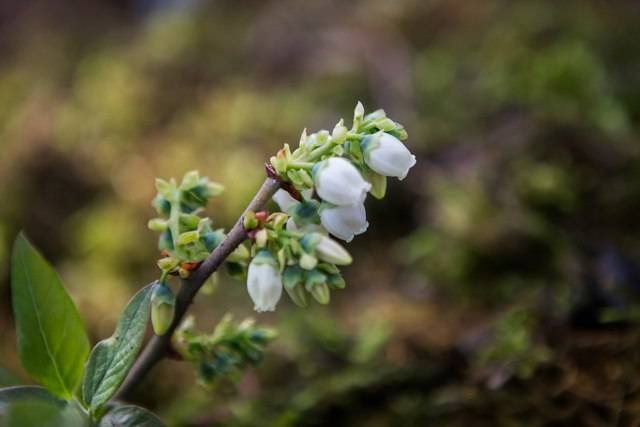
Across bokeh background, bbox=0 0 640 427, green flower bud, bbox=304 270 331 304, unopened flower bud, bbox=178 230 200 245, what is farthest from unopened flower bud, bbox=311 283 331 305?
bokeh background, bbox=0 0 640 427

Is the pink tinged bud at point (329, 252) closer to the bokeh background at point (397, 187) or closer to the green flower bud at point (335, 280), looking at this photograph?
the green flower bud at point (335, 280)

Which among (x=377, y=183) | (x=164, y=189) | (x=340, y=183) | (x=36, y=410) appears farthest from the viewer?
(x=164, y=189)

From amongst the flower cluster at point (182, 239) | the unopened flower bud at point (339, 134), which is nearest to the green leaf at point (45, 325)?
the flower cluster at point (182, 239)

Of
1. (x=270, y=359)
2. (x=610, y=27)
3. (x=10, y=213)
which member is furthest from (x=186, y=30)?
(x=270, y=359)

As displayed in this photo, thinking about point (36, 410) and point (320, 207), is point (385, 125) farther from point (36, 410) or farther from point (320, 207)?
point (36, 410)

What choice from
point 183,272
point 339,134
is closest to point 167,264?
point 183,272

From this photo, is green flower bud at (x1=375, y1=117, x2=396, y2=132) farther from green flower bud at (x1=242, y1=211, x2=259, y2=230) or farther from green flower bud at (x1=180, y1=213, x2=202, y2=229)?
green flower bud at (x1=180, y1=213, x2=202, y2=229)

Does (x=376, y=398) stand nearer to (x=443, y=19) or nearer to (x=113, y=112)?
(x=113, y=112)

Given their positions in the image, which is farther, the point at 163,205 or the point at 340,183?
the point at 163,205
